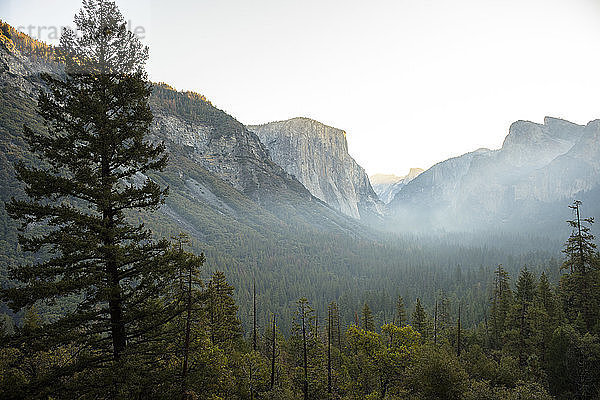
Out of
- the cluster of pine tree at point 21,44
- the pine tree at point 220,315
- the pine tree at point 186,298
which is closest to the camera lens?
the pine tree at point 186,298

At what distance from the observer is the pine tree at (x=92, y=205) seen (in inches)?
341

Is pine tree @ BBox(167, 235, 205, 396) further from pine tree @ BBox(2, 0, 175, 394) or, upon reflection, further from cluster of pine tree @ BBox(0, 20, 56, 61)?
cluster of pine tree @ BBox(0, 20, 56, 61)

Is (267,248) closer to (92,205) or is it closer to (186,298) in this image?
(186,298)

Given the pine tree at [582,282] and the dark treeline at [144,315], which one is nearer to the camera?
the dark treeline at [144,315]

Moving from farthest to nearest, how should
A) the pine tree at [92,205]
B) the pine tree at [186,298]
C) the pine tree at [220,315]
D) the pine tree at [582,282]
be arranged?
the pine tree at [582,282] → the pine tree at [220,315] → the pine tree at [186,298] → the pine tree at [92,205]

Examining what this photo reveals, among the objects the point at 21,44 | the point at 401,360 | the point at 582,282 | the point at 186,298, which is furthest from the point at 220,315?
the point at 21,44

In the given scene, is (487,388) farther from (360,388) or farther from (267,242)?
(267,242)

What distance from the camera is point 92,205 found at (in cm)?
948

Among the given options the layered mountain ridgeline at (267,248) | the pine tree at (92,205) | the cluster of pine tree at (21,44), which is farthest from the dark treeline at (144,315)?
the cluster of pine tree at (21,44)

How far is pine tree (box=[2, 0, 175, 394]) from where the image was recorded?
8.66 metres

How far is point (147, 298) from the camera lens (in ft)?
32.6

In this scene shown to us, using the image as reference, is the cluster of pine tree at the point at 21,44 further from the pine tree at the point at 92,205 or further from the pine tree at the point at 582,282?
the pine tree at the point at 582,282

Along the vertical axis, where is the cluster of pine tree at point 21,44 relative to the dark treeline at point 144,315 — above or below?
above

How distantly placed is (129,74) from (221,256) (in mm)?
108457
